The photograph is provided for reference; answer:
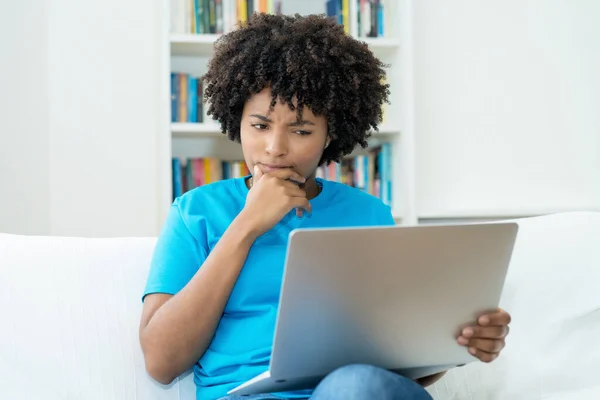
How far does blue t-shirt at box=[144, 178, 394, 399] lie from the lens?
1.17 meters

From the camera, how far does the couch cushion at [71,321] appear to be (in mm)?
1241

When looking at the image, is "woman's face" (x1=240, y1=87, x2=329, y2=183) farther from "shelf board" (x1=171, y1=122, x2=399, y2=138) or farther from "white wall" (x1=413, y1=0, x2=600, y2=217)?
"white wall" (x1=413, y1=0, x2=600, y2=217)

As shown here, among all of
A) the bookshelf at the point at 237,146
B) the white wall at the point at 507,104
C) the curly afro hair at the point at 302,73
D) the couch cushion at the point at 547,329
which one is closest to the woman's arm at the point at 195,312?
the curly afro hair at the point at 302,73

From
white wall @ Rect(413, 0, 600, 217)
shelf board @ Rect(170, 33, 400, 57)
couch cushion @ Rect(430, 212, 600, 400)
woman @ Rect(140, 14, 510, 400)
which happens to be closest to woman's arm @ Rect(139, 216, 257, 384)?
woman @ Rect(140, 14, 510, 400)

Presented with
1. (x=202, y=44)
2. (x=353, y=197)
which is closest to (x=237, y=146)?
(x=202, y=44)

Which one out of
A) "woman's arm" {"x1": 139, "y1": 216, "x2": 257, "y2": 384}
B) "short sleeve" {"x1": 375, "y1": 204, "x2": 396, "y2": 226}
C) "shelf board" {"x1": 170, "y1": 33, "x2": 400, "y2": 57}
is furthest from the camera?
"shelf board" {"x1": 170, "y1": 33, "x2": 400, "y2": 57}

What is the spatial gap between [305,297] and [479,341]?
29 centimetres

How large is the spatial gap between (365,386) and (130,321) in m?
0.62

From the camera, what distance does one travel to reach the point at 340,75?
4.43 ft

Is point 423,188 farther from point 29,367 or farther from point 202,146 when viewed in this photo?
point 29,367

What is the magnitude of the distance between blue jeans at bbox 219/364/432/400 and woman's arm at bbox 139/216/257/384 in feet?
0.98

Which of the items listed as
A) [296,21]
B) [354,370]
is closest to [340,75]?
[296,21]

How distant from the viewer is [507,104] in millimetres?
2980

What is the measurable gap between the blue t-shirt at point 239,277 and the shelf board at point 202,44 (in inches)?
53.5
